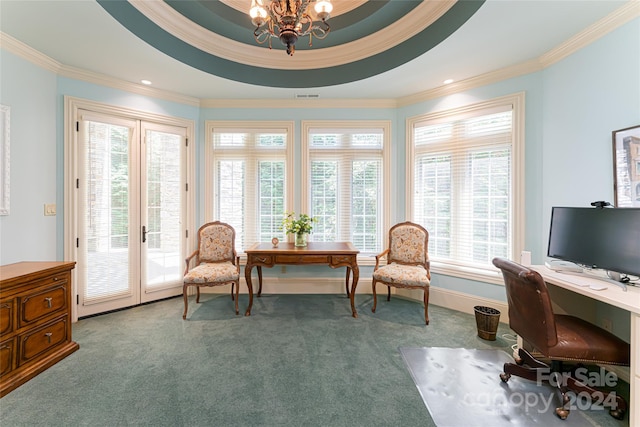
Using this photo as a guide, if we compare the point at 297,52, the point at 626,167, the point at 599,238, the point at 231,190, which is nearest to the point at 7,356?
the point at 231,190

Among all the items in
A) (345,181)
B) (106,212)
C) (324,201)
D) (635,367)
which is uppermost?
(345,181)

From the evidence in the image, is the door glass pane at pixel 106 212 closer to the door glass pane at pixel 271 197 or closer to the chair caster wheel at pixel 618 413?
the door glass pane at pixel 271 197

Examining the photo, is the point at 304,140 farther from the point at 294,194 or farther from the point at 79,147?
the point at 79,147

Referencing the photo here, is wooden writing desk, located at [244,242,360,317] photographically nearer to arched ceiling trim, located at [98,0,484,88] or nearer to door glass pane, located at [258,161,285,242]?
door glass pane, located at [258,161,285,242]

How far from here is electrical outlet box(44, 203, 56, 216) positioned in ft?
9.08

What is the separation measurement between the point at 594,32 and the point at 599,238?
182 cm

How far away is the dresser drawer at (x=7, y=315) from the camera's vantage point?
6.12ft

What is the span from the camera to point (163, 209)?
3.59m

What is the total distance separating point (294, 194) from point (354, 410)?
9.17 ft

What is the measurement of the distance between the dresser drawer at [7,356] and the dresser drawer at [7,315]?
0.08 metres

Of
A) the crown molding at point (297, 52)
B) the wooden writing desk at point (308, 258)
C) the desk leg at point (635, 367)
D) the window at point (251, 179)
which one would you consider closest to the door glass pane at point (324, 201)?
the window at point (251, 179)

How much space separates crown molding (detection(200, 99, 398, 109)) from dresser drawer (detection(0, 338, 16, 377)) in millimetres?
3299

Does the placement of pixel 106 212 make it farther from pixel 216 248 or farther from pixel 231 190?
pixel 231 190

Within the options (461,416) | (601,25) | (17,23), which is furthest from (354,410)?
(17,23)
